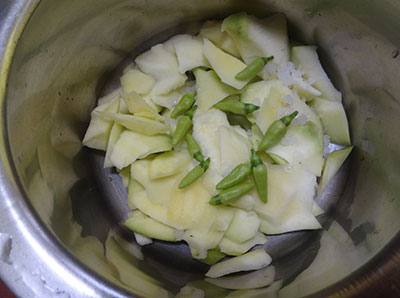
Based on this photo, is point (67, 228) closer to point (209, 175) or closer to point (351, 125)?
point (209, 175)

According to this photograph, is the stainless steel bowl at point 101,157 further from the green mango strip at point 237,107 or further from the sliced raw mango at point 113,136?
the green mango strip at point 237,107

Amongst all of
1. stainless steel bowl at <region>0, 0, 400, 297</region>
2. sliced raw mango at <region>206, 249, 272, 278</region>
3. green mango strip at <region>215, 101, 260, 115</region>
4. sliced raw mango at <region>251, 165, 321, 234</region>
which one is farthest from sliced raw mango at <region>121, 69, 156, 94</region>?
sliced raw mango at <region>206, 249, 272, 278</region>

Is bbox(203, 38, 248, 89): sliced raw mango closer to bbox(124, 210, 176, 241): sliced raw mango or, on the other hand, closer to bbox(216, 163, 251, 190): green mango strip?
bbox(216, 163, 251, 190): green mango strip

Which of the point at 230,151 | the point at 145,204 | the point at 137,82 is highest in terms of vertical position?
the point at 137,82

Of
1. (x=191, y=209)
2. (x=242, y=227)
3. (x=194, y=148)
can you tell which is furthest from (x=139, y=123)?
(x=242, y=227)

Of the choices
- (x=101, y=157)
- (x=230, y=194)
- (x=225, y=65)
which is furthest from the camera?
(x=101, y=157)

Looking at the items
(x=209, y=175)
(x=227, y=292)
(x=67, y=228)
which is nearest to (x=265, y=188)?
(x=209, y=175)

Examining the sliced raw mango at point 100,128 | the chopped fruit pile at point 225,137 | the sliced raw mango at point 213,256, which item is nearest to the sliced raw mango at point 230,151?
the chopped fruit pile at point 225,137

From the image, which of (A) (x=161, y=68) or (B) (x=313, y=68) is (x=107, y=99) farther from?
(B) (x=313, y=68)
